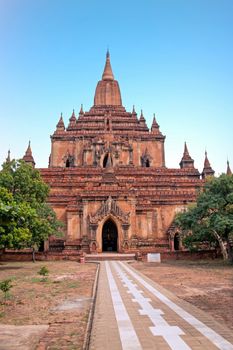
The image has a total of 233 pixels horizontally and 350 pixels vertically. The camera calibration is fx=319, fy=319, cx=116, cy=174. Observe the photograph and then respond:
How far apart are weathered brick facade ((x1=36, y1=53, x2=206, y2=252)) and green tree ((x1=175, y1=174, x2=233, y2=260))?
9274 mm

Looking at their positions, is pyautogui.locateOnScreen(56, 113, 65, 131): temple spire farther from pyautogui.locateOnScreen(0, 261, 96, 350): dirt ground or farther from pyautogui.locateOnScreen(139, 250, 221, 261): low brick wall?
pyautogui.locateOnScreen(0, 261, 96, 350): dirt ground

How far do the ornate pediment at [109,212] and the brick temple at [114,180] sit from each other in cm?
10

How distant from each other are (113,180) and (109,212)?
6132 mm

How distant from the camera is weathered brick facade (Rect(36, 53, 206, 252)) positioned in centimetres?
3403

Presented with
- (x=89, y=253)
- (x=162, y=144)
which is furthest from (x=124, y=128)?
(x=89, y=253)

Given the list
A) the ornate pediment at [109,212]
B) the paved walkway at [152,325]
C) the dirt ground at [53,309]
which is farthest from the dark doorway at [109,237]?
the paved walkway at [152,325]

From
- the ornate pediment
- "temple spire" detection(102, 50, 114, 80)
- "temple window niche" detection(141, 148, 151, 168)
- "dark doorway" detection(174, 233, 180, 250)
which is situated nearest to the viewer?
the ornate pediment

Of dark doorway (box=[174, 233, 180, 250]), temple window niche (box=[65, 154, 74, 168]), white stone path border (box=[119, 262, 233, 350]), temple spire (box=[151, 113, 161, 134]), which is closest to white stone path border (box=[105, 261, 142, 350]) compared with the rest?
white stone path border (box=[119, 262, 233, 350])

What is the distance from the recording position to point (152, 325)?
24.3 ft

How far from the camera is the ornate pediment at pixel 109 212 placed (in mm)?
33438

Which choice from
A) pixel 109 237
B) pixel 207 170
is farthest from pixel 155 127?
pixel 109 237

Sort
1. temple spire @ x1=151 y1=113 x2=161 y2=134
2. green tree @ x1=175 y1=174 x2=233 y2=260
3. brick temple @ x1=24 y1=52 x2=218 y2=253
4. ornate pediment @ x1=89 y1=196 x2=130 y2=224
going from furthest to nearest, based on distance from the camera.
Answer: temple spire @ x1=151 y1=113 x2=161 y2=134
brick temple @ x1=24 y1=52 x2=218 y2=253
ornate pediment @ x1=89 y1=196 x2=130 y2=224
green tree @ x1=175 y1=174 x2=233 y2=260

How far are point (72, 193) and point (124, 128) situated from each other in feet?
61.0

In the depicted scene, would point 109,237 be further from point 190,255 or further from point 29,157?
point 29,157
